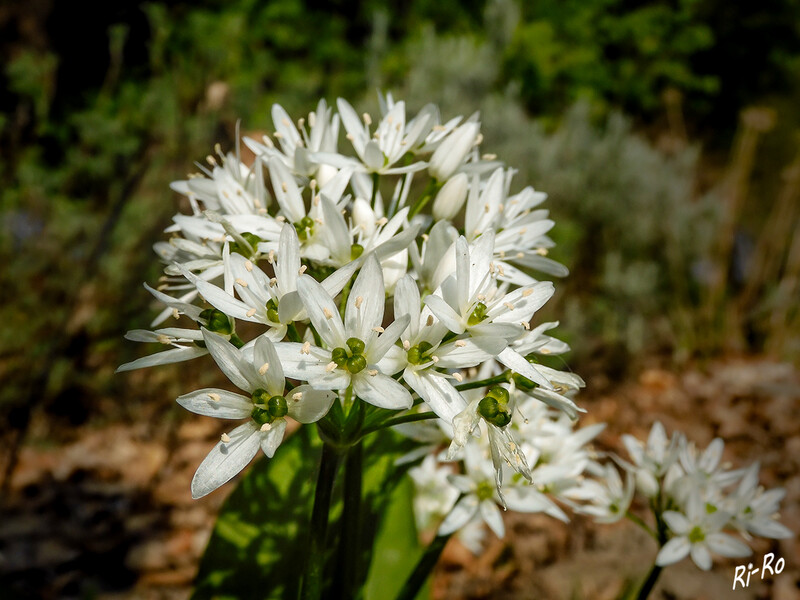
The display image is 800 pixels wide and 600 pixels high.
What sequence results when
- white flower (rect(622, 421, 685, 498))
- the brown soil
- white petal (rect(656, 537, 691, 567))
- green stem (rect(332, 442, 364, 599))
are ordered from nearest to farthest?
green stem (rect(332, 442, 364, 599)) < white petal (rect(656, 537, 691, 567)) < white flower (rect(622, 421, 685, 498)) < the brown soil

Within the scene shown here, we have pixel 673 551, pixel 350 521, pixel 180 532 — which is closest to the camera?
pixel 350 521

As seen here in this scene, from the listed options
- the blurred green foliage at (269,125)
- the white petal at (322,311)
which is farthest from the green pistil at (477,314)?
the blurred green foliage at (269,125)

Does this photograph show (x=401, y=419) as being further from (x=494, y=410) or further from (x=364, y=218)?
(x=364, y=218)

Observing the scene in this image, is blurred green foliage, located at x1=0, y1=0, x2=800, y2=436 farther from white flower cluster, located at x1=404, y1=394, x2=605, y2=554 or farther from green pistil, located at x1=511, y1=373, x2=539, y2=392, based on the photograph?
green pistil, located at x1=511, y1=373, x2=539, y2=392

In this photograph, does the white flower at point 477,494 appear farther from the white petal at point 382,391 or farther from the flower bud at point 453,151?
the flower bud at point 453,151

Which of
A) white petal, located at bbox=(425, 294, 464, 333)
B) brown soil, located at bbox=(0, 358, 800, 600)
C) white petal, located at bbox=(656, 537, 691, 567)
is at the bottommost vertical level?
brown soil, located at bbox=(0, 358, 800, 600)

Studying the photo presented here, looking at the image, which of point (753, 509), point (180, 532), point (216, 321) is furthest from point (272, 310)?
point (180, 532)

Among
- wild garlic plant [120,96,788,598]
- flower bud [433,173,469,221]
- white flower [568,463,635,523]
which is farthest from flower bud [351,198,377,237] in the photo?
white flower [568,463,635,523]

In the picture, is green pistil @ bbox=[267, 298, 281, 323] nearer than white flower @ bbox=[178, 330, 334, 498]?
No
